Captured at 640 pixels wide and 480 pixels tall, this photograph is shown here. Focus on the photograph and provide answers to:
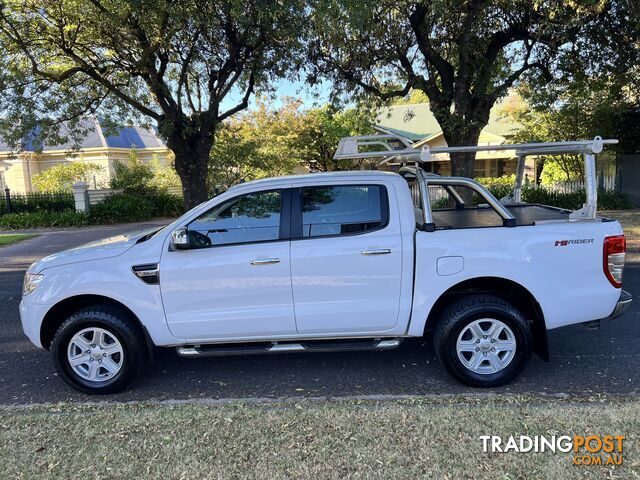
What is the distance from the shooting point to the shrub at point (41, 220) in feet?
59.9

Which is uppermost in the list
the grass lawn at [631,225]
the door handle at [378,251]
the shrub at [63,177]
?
the shrub at [63,177]

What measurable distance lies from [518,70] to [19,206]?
18.3 m

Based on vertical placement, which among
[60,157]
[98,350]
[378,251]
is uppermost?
[60,157]

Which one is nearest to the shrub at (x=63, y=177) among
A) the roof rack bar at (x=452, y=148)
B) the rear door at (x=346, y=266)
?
the roof rack bar at (x=452, y=148)

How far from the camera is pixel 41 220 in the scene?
60.8 feet

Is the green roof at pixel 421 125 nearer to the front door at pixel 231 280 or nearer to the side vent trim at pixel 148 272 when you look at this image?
the front door at pixel 231 280

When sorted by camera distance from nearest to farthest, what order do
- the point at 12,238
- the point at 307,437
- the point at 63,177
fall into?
the point at 307,437, the point at 12,238, the point at 63,177

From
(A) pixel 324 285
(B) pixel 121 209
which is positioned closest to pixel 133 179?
(B) pixel 121 209

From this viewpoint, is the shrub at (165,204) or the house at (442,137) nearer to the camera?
the shrub at (165,204)

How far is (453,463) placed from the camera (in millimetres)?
3027

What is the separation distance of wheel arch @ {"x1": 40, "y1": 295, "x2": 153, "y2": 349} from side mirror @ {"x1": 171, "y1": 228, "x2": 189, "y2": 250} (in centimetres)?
68

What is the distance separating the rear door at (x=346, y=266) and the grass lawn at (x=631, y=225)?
837 centimetres

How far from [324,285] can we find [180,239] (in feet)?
4.03

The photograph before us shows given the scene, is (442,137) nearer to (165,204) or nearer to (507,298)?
(165,204)
